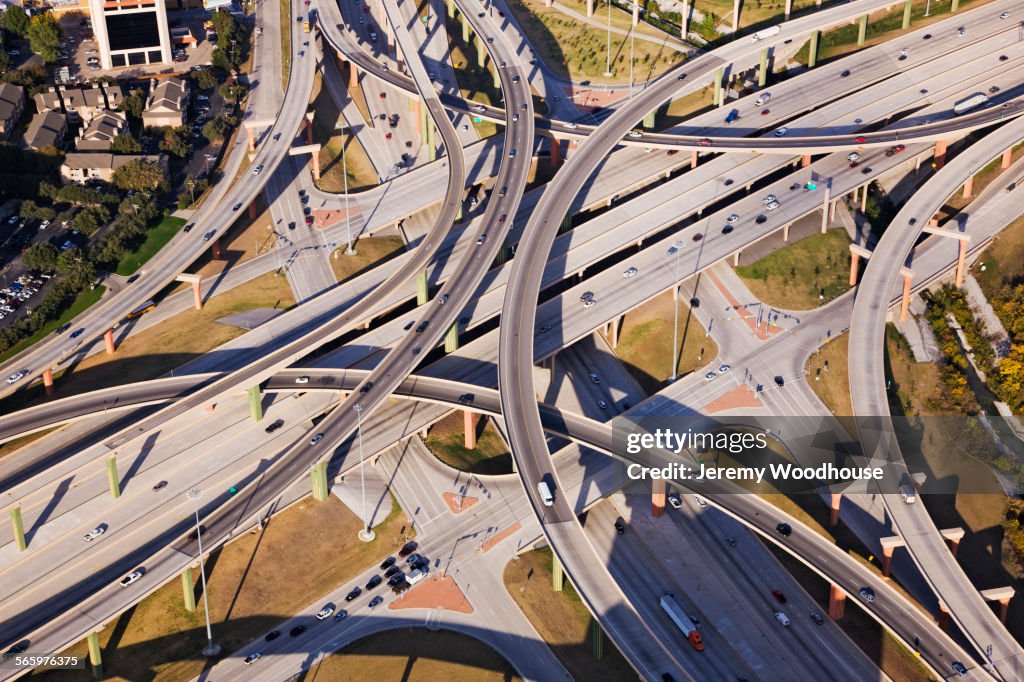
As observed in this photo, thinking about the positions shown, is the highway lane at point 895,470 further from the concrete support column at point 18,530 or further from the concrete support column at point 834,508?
the concrete support column at point 18,530

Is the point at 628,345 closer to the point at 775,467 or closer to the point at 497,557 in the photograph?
the point at 775,467

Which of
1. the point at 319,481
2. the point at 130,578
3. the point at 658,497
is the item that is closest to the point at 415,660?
the point at 319,481

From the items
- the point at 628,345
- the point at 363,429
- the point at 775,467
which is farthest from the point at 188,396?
the point at 775,467

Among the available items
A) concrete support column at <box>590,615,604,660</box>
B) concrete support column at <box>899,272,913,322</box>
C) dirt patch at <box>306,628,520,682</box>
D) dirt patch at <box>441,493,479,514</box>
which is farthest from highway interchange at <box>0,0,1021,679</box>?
dirt patch at <box>306,628,520,682</box>

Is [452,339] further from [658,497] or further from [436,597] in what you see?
[436,597]

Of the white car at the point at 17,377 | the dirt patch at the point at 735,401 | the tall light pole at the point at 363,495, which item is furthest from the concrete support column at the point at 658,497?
the white car at the point at 17,377
